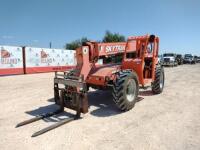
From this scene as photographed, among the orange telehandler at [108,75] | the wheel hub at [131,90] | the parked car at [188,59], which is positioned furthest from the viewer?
the parked car at [188,59]

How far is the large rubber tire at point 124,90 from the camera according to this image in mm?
6609

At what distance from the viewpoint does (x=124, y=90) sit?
262 inches

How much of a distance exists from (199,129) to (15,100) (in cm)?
660

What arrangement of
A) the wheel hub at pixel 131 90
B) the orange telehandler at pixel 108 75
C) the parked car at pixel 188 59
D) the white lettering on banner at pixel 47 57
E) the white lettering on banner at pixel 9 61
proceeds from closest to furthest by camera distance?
the orange telehandler at pixel 108 75 → the wheel hub at pixel 131 90 → the white lettering on banner at pixel 9 61 → the white lettering on banner at pixel 47 57 → the parked car at pixel 188 59

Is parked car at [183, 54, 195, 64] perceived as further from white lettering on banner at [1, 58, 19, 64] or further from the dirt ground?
the dirt ground

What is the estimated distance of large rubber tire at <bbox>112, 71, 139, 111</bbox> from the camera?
21.7 ft

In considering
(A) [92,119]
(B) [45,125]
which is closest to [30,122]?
(B) [45,125]

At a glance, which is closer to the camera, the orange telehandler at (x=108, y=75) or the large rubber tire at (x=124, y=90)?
the orange telehandler at (x=108, y=75)

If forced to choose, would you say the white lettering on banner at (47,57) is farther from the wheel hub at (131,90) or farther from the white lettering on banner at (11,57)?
the wheel hub at (131,90)

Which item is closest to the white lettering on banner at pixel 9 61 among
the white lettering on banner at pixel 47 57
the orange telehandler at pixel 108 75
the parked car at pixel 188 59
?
the white lettering on banner at pixel 47 57

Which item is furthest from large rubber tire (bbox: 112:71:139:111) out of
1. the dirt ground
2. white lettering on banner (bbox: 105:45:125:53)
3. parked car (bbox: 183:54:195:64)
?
parked car (bbox: 183:54:195:64)

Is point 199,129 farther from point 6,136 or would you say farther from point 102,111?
point 6,136

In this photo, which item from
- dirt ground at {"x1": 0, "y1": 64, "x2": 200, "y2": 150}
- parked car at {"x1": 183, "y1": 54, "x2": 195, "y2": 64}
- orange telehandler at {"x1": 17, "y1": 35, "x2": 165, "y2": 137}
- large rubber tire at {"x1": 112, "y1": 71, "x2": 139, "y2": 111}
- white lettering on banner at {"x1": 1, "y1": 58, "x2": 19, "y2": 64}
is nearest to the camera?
dirt ground at {"x1": 0, "y1": 64, "x2": 200, "y2": 150}

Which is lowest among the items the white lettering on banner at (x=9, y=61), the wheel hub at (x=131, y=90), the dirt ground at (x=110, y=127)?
the dirt ground at (x=110, y=127)
